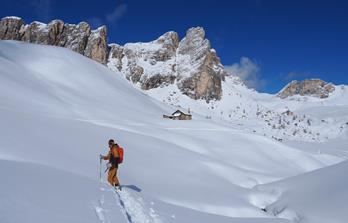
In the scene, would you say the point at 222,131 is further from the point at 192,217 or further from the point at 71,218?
the point at 71,218

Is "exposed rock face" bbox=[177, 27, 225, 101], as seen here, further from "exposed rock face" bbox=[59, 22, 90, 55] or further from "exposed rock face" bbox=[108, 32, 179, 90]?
"exposed rock face" bbox=[59, 22, 90, 55]

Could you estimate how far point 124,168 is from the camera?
1625cm

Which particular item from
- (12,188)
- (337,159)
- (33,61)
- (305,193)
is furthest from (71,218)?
(33,61)

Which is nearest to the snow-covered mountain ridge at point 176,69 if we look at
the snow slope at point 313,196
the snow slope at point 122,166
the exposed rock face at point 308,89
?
the snow slope at point 122,166

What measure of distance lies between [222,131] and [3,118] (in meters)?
18.9

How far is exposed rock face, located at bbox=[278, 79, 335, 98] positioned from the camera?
134m

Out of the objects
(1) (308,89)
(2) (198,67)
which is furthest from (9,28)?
(1) (308,89)

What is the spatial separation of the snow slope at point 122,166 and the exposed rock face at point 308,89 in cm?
10578

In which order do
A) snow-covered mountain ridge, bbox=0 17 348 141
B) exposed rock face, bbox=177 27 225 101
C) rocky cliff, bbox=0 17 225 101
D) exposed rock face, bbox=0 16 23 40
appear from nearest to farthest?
snow-covered mountain ridge, bbox=0 17 348 141 → exposed rock face, bbox=177 27 225 101 → rocky cliff, bbox=0 17 225 101 → exposed rock face, bbox=0 16 23 40

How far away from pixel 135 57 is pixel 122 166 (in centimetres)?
6734

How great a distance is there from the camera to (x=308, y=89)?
14025 centimetres

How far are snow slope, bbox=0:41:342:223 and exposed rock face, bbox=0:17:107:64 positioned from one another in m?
36.8

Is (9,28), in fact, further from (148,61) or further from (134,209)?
(134,209)

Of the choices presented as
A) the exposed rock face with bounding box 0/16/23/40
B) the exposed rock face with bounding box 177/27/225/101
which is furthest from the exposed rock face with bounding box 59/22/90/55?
the exposed rock face with bounding box 177/27/225/101
